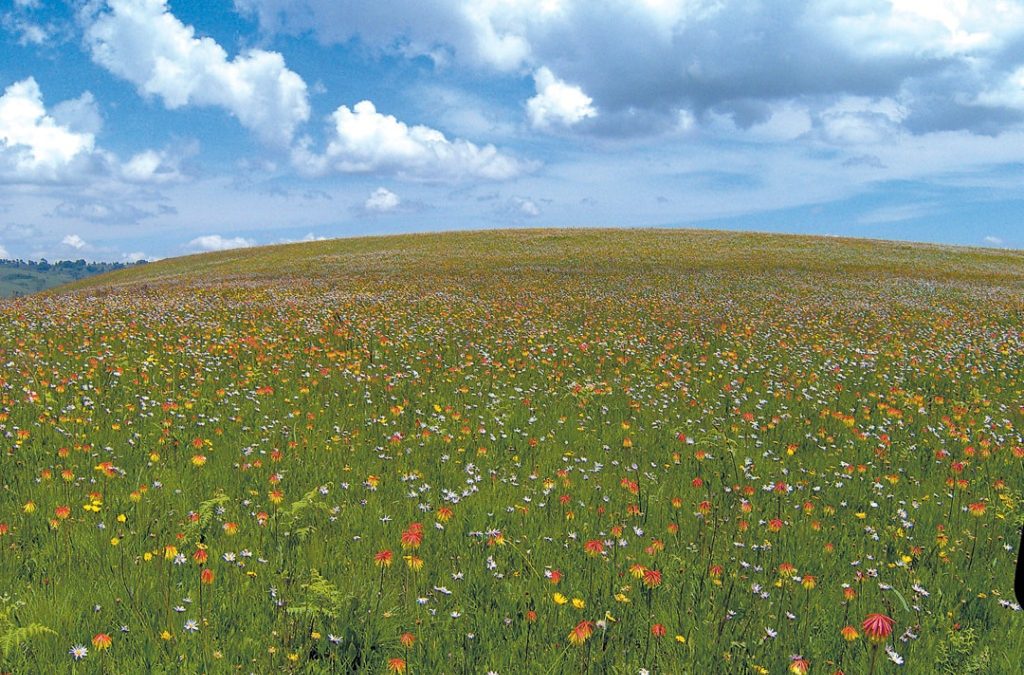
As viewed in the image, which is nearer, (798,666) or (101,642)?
(101,642)

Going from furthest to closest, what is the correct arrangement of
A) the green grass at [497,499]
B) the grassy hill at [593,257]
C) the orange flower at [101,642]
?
the grassy hill at [593,257], the green grass at [497,499], the orange flower at [101,642]

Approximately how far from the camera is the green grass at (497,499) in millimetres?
4102

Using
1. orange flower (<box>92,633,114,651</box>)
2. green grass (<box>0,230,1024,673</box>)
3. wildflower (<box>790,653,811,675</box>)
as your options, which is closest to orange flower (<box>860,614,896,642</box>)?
green grass (<box>0,230,1024,673</box>)

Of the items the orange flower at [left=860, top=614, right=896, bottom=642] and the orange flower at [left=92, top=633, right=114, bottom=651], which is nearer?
the orange flower at [left=860, top=614, right=896, bottom=642]

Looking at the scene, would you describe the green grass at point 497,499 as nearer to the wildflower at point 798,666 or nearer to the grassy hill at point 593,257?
the wildflower at point 798,666

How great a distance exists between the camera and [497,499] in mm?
6254

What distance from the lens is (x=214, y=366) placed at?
11297mm

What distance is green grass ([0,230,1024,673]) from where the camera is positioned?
13.5ft

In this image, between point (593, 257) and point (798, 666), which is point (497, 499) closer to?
point (798, 666)

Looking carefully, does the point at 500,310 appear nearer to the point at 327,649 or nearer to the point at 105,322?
the point at 105,322

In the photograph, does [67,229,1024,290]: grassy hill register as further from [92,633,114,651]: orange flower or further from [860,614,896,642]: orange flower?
[860,614,896,642]: orange flower

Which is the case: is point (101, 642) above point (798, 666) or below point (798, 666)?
above

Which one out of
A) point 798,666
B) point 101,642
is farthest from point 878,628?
point 101,642

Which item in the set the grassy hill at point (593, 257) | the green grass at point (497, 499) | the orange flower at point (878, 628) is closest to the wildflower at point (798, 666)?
the green grass at point (497, 499)
